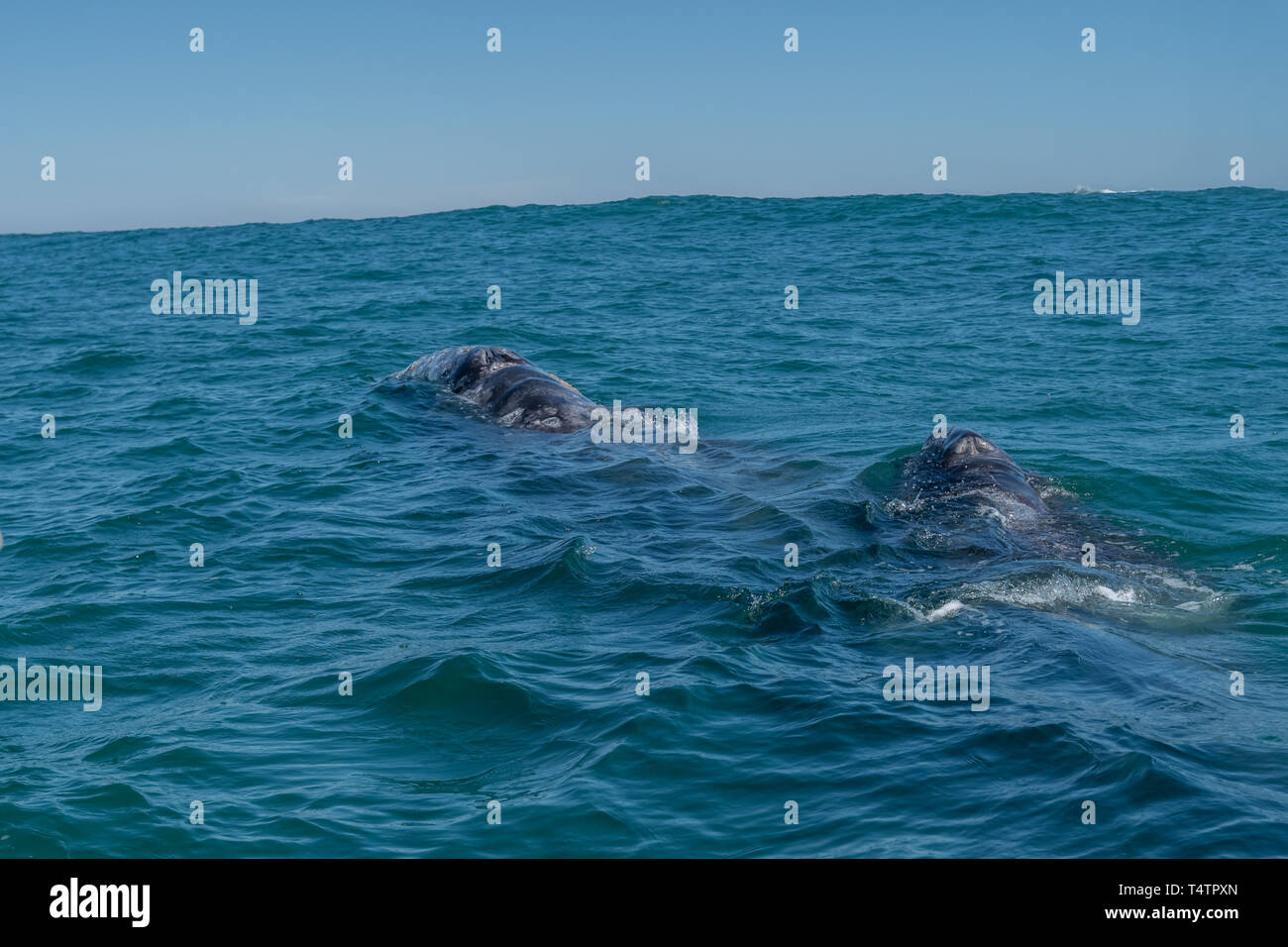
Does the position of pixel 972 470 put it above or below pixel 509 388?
below

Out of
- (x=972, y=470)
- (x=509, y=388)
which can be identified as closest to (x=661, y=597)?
(x=972, y=470)

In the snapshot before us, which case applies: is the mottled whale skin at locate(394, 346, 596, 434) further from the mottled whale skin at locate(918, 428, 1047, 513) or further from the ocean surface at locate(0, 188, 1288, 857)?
the mottled whale skin at locate(918, 428, 1047, 513)

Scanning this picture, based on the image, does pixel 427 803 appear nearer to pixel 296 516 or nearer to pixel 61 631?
pixel 61 631

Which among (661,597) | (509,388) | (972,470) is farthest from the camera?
(509,388)

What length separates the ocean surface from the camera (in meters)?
7.15

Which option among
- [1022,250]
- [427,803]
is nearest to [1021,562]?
[427,803]

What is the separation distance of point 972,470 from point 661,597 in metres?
5.18

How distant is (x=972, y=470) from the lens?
14305 millimetres

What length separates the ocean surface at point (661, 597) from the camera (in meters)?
7.15

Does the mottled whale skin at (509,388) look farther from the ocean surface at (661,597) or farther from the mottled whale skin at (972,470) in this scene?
the mottled whale skin at (972,470)

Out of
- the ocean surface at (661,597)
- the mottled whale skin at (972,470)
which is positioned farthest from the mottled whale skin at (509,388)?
the mottled whale skin at (972,470)

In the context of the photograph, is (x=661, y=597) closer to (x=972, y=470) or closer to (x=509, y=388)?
(x=972, y=470)

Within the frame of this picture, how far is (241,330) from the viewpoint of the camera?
3041cm
